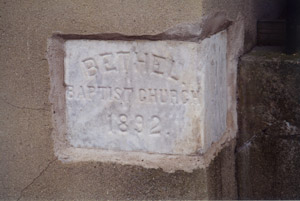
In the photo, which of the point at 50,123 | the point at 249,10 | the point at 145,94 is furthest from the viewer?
the point at 249,10

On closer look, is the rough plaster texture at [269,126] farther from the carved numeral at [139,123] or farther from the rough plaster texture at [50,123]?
the carved numeral at [139,123]

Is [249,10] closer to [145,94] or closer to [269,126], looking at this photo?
[269,126]

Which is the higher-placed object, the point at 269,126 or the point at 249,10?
the point at 249,10

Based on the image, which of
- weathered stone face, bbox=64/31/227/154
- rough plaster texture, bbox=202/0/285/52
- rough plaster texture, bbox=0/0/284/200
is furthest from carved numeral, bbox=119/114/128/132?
rough plaster texture, bbox=202/0/285/52

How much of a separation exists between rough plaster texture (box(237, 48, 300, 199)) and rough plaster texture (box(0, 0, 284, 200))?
0.26ft

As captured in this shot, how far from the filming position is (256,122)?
2.25 m

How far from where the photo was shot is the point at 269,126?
2.23 m

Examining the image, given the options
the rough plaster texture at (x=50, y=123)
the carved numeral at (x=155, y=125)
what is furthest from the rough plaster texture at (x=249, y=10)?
the carved numeral at (x=155, y=125)

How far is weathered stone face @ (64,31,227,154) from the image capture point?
1.95 metres

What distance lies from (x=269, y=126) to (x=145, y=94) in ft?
1.67

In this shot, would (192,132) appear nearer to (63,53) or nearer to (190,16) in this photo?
(190,16)

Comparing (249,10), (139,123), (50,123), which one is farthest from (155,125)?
(249,10)

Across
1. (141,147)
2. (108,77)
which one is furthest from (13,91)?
(141,147)

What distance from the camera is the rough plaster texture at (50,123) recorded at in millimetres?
1984
